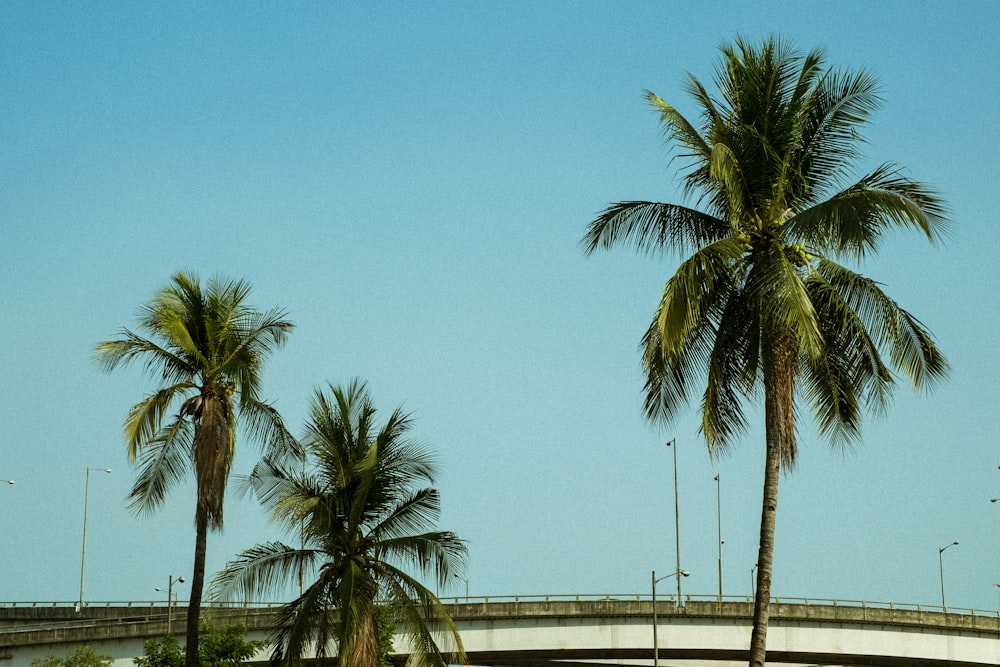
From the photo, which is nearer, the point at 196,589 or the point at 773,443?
the point at 773,443

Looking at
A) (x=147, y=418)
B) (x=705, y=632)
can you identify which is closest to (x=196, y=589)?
(x=147, y=418)

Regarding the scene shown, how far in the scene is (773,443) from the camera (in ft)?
77.9

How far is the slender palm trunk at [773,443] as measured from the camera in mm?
23516

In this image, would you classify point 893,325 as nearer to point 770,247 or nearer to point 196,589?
point 770,247

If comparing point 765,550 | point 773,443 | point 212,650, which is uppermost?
point 773,443

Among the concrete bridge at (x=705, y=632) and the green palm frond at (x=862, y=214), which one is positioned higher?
the green palm frond at (x=862, y=214)

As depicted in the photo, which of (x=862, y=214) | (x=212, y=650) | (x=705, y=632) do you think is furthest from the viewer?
(x=705, y=632)

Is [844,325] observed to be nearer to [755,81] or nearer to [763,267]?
[763,267]

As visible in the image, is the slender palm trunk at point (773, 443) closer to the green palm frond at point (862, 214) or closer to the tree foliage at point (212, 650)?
the green palm frond at point (862, 214)

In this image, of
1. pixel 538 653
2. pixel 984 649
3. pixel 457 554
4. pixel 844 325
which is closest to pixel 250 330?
pixel 457 554

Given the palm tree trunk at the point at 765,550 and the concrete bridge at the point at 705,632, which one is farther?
the concrete bridge at the point at 705,632

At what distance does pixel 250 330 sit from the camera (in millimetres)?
32312

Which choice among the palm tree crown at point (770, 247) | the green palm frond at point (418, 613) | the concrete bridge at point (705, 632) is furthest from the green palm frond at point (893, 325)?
the concrete bridge at point (705, 632)

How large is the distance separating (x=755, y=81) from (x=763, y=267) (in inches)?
147
